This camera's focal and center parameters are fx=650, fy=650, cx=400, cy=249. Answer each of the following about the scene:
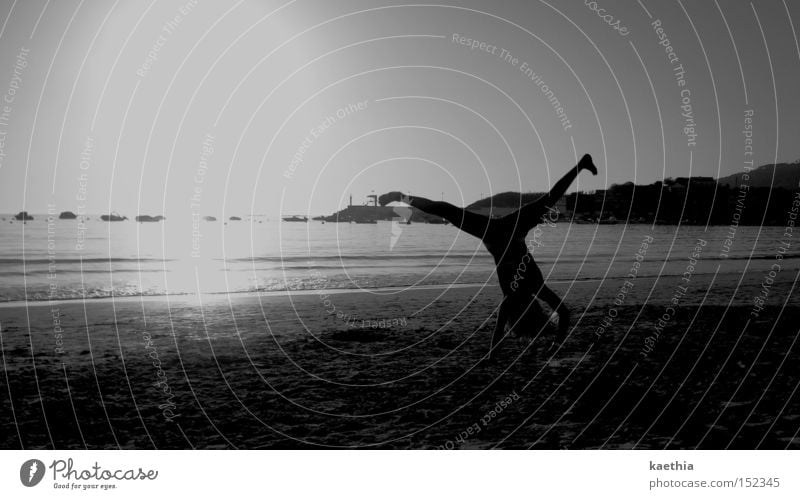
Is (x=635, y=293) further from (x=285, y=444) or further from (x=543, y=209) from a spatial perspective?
(x=285, y=444)

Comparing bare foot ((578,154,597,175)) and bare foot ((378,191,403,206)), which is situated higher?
bare foot ((578,154,597,175))

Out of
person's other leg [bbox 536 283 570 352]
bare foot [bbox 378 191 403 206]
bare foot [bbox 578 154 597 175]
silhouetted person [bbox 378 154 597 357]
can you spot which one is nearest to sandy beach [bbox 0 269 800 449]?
person's other leg [bbox 536 283 570 352]

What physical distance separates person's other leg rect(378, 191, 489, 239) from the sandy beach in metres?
2.70

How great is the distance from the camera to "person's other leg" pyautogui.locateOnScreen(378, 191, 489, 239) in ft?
40.1

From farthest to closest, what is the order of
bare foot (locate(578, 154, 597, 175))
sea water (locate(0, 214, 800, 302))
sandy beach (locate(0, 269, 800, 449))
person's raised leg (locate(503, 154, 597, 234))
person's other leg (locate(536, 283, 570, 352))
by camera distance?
sea water (locate(0, 214, 800, 302)) < person's other leg (locate(536, 283, 570, 352)) < bare foot (locate(578, 154, 597, 175)) < person's raised leg (locate(503, 154, 597, 234)) < sandy beach (locate(0, 269, 800, 449))

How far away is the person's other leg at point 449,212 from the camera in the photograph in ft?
40.1

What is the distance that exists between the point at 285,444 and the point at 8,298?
20.1 meters

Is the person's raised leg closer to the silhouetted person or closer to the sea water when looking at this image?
the silhouetted person

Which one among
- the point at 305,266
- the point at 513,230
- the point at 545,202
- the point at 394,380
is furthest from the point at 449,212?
the point at 305,266

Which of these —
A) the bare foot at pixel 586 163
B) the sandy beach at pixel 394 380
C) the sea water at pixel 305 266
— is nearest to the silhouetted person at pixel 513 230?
Result: the bare foot at pixel 586 163

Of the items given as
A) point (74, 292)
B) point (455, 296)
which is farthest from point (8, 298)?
point (455, 296)

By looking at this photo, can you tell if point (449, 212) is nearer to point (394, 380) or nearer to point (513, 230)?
point (513, 230)

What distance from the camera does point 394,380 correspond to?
1170 cm
